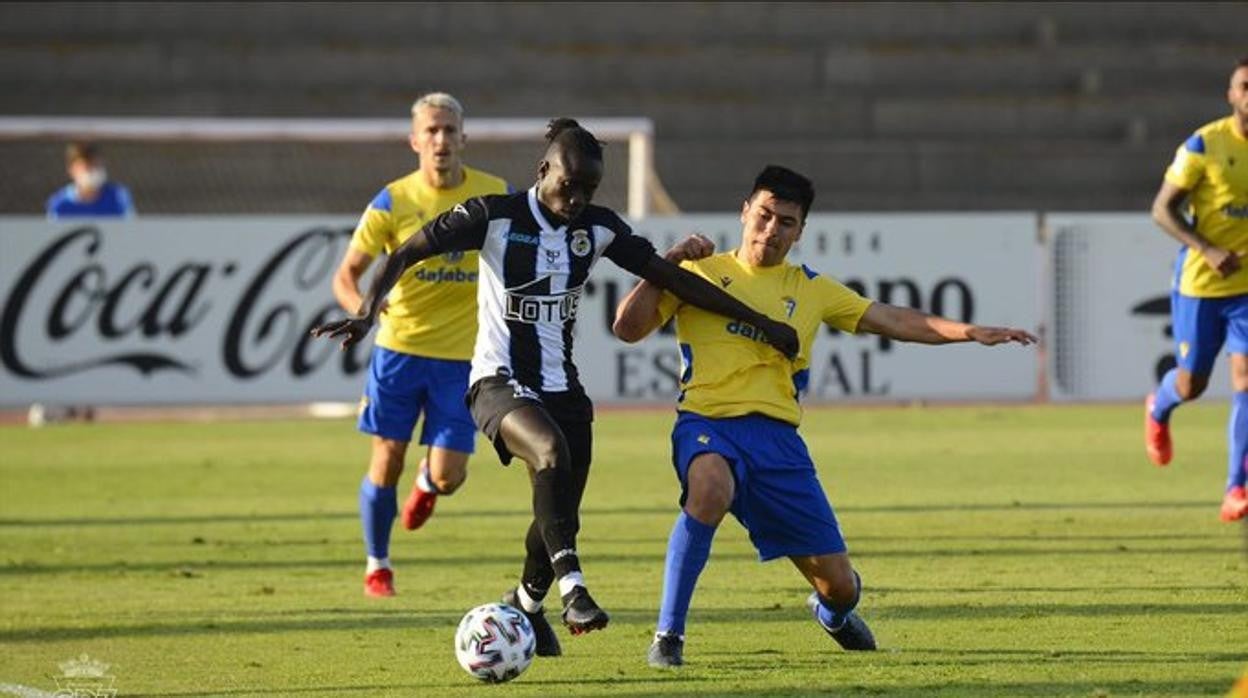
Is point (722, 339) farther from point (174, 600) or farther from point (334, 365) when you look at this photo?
point (334, 365)

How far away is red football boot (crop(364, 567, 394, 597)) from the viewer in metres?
10.5

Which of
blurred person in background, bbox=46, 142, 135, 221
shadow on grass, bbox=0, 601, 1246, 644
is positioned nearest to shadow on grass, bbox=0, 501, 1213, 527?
shadow on grass, bbox=0, 601, 1246, 644

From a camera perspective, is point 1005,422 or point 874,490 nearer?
point 874,490

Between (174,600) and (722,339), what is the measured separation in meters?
3.27

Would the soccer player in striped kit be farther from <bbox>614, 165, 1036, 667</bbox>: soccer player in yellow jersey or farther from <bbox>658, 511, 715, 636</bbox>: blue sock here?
<bbox>658, 511, 715, 636</bbox>: blue sock

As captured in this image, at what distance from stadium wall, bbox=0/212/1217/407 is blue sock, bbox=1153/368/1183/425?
6522 millimetres

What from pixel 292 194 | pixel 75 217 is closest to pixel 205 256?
pixel 75 217

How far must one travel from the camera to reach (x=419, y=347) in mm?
10898

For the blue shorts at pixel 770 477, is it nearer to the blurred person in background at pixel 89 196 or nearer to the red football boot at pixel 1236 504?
the red football boot at pixel 1236 504

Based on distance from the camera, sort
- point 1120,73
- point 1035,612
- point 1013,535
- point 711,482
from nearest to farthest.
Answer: point 711,482
point 1035,612
point 1013,535
point 1120,73

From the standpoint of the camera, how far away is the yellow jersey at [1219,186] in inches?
475

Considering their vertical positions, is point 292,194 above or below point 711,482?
above

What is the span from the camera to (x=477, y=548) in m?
12.3

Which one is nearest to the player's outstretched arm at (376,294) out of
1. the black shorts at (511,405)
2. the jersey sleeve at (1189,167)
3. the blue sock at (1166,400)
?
the black shorts at (511,405)
